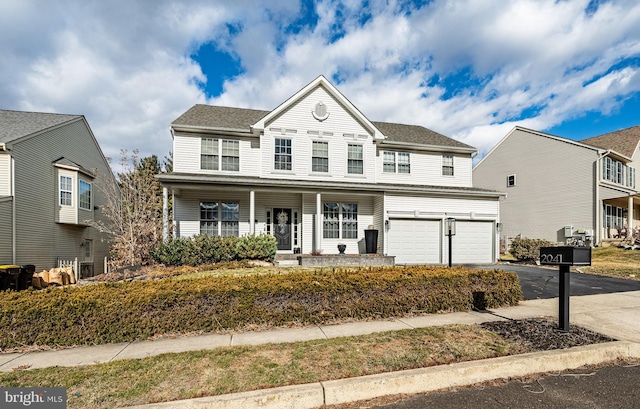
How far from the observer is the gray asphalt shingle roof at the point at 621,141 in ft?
76.8

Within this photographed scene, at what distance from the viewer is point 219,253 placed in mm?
12883

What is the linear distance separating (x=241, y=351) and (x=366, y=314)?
2.71 m

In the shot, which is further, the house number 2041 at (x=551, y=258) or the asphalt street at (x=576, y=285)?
the asphalt street at (x=576, y=285)

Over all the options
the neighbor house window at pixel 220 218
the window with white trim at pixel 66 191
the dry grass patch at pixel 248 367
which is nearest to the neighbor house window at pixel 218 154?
the neighbor house window at pixel 220 218

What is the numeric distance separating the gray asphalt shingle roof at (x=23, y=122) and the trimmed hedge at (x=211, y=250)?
8.03 m

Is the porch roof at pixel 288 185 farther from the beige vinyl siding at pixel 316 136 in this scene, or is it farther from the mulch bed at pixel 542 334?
the mulch bed at pixel 542 334

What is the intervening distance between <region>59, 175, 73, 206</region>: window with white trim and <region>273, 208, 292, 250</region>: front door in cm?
1066

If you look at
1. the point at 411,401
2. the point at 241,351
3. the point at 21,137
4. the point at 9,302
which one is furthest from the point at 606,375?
the point at 21,137

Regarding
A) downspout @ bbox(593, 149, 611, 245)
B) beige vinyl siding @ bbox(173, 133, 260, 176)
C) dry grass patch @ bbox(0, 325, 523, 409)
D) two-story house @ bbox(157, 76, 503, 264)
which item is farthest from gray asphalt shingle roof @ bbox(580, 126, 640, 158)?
dry grass patch @ bbox(0, 325, 523, 409)

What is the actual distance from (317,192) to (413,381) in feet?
36.7

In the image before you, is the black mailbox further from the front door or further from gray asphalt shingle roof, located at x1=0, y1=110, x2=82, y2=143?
gray asphalt shingle roof, located at x1=0, y1=110, x2=82, y2=143

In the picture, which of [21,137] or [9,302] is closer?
[9,302]

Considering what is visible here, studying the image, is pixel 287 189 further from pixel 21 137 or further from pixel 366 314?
pixel 21 137

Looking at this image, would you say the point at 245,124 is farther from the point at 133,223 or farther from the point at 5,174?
the point at 5,174
